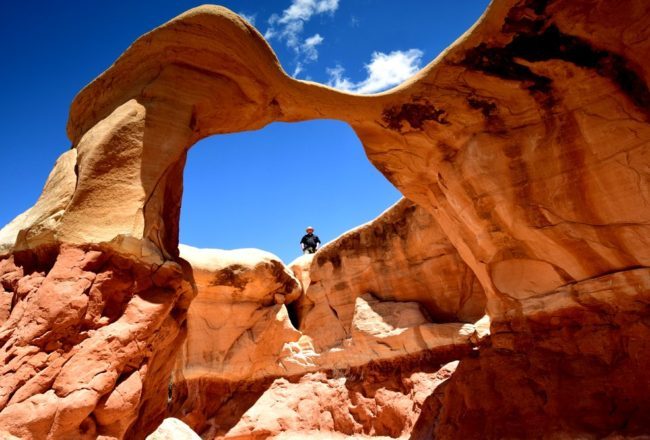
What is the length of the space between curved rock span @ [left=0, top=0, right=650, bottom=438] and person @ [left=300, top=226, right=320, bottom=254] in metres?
10.1

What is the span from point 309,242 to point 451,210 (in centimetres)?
1047

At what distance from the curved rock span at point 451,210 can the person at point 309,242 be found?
10063 millimetres

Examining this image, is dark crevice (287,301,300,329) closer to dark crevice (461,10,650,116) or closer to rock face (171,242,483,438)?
rock face (171,242,483,438)

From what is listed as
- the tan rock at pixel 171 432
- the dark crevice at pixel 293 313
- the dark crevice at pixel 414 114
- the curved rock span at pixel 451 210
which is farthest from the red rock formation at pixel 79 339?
the dark crevice at pixel 293 313

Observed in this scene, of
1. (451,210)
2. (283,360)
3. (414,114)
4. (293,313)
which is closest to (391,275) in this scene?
(283,360)

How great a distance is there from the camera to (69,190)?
4.08m

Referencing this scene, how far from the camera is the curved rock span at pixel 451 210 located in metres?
3.48

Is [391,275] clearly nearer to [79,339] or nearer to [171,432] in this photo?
[171,432]

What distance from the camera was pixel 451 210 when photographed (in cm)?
626

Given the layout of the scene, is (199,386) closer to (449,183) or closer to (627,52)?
(449,183)

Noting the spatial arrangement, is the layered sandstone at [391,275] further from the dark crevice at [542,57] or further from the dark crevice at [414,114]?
the dark crevice at [542,57]

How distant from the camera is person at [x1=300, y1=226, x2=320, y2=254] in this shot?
640 inches

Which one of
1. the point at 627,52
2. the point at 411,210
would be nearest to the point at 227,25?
the point at 627,52

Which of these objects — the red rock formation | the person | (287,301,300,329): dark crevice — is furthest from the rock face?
the red rock formation
